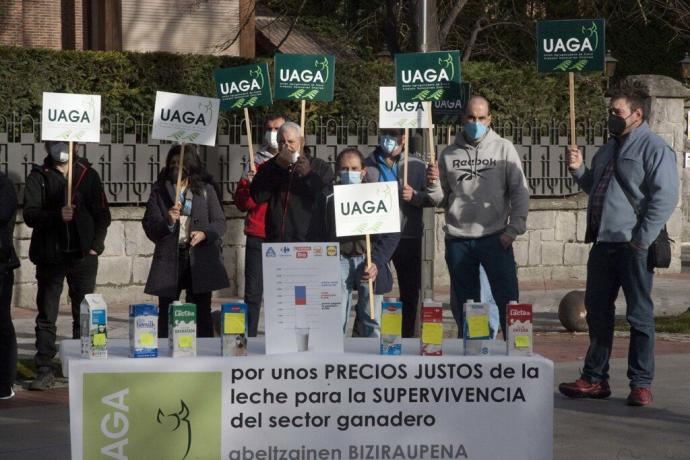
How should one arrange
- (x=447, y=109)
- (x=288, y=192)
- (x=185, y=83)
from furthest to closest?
(x=185, y=83) < (x=447, y=109) < (x=288, y=192)

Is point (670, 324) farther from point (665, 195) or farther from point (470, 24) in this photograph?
point (470, 24)

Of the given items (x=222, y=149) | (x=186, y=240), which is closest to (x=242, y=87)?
(x=186, y=240)

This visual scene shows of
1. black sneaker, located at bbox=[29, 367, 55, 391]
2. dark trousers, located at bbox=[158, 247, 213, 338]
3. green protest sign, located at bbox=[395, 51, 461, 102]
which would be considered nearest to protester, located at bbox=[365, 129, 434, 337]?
green protest sign, located at bbox=[395, 51, 461, 102]

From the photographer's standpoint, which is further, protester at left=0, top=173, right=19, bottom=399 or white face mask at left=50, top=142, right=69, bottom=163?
white face mask at left=50, top=142, right=69, bottom=163

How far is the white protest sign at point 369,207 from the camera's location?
8.48 meters

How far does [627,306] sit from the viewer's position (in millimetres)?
9039

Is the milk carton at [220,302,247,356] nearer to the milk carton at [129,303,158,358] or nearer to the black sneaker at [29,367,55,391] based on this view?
the milk carton at [129,303,158,358]

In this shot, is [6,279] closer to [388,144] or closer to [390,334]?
[388,144]

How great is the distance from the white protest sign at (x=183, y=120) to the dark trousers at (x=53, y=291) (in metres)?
1.09

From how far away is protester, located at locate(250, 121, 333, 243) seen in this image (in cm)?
984

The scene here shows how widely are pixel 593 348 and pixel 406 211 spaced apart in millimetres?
2255

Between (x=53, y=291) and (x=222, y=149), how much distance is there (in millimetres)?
6176

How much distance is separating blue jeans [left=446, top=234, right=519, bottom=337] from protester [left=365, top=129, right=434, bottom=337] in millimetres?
1110

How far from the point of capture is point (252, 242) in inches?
423
